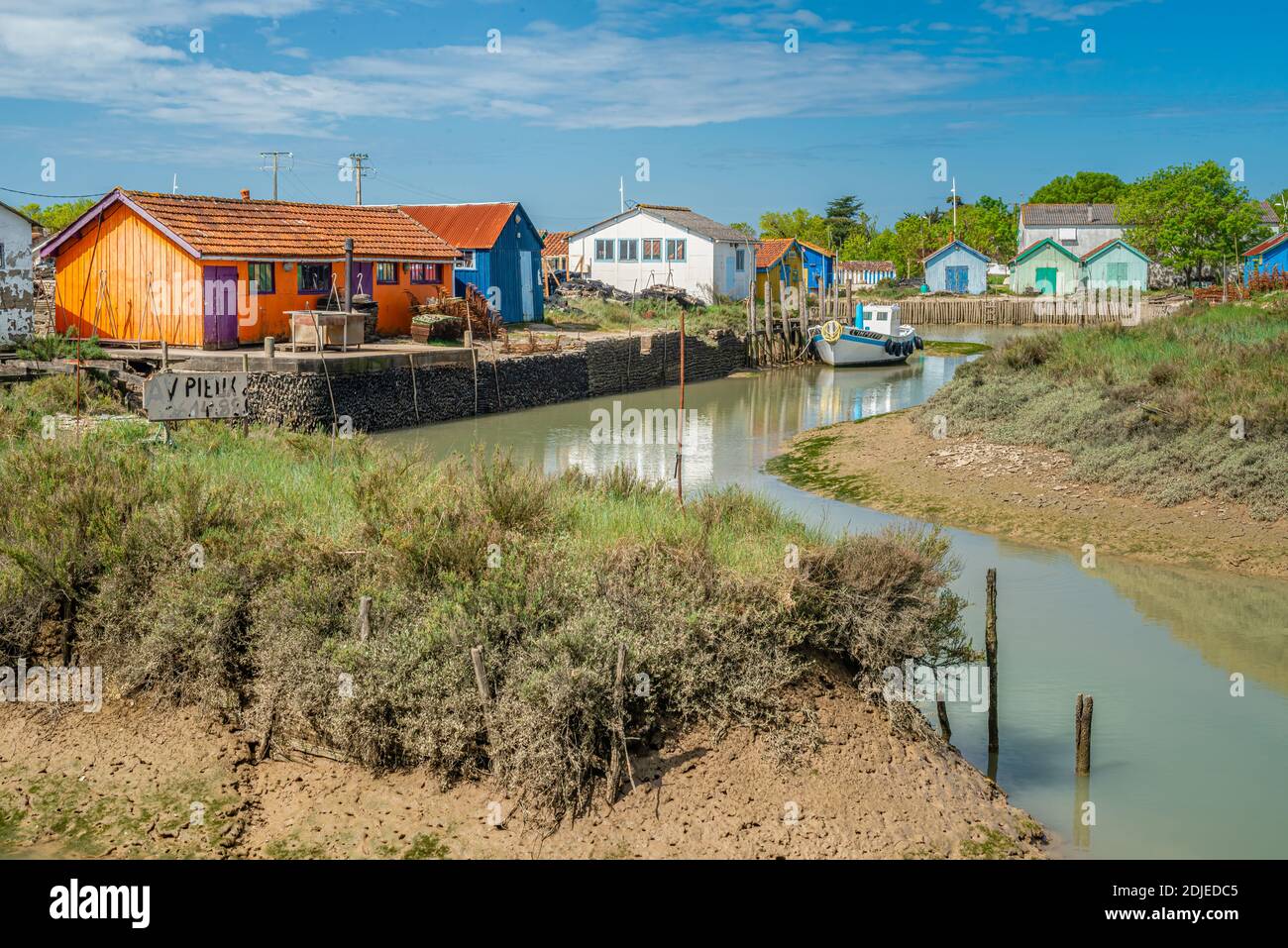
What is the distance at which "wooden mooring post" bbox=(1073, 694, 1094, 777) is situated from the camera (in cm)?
950

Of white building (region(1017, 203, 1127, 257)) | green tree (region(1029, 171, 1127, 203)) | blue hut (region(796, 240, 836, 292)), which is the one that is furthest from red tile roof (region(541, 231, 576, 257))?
green tree (region(1029, 171, 1127, 203))

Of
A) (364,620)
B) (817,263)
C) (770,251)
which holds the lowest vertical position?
(364,620)

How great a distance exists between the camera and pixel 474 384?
33.6 m

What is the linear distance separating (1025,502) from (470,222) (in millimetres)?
29021

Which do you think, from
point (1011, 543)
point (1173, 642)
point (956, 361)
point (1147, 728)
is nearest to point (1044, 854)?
point (1147, 728)

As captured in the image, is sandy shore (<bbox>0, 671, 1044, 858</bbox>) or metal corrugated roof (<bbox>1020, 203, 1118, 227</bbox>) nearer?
sandy shore (<bbox>0, 671, 1044, 858</bbox>)

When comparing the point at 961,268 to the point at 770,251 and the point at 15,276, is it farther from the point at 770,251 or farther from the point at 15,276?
the point at 15,276

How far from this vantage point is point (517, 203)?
147ft

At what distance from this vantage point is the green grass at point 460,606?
8.90 m

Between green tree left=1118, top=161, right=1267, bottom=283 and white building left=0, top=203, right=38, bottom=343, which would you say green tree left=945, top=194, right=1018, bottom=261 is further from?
white building left=0, top=203, right=38, bottom=343

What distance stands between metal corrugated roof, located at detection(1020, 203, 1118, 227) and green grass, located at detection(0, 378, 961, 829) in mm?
84958

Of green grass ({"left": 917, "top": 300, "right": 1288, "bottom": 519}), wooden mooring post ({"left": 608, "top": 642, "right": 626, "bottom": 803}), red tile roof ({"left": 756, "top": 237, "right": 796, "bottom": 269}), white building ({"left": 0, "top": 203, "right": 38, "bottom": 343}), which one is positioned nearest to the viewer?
wooden mooring post ({"left": 608, "top": 642, "right": 626, "bottom": 803})

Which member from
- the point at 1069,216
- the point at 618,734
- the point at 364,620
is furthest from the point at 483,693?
the point at 1069,216

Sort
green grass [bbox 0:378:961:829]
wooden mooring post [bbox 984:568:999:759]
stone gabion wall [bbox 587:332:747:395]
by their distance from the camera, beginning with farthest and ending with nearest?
stone gabion wall [bbox 587:332:747:395] < wooden mooring post [bbox 984:568:999:759] < green grass [bbox 0:378:961:829]
